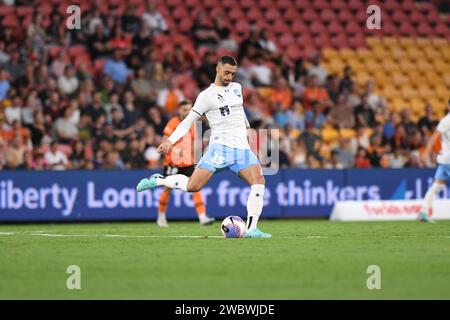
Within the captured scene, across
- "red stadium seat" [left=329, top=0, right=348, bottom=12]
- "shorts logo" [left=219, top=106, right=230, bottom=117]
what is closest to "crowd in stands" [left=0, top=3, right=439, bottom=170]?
"red stadium seat" [left=329, top=0, right=348, bottom=12]

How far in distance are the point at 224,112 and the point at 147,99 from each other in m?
9.94

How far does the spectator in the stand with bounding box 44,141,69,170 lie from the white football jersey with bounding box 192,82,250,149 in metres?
8.17

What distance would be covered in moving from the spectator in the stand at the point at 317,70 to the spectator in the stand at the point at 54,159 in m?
Result: 7.70

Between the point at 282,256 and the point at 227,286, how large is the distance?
254cm

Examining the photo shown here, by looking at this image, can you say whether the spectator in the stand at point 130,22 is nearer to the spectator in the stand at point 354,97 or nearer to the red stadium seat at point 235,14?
the red stadium seat at point 235,14

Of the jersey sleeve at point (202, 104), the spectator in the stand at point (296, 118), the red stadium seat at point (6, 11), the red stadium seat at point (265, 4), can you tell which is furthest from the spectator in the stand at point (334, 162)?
the jersey sleeve at point (202, 104)

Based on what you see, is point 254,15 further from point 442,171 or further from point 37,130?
point 442,171

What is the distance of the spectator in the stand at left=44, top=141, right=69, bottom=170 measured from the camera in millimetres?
21953

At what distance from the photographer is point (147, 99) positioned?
24.2 m

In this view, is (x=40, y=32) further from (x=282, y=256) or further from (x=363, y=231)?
(x=282, y=256)

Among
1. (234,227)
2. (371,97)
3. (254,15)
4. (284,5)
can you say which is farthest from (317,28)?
(234,227)

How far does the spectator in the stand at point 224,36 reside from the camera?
26.2 meters

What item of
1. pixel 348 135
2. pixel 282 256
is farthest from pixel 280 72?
pixel 282 256

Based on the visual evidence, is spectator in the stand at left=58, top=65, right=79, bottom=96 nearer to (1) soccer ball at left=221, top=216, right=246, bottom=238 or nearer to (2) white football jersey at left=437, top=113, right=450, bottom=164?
(2) white football jersey at left=437, top=113, right=450, bottom=164
